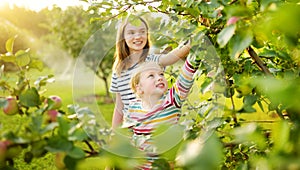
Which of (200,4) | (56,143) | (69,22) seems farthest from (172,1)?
(69,22)

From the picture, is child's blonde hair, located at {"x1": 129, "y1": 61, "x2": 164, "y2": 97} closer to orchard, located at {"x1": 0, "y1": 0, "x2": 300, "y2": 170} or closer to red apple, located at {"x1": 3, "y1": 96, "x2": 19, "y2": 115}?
orchard, located at {"x1": 0, "y1": 0, "x2": 300, "y2": 170}

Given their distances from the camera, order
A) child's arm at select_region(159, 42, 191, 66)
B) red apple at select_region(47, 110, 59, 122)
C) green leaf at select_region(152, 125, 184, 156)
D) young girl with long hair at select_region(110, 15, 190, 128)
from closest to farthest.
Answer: green leaf at select_region(152, 125, 184, 156) → red apple at select_region(47, 110, 59, 122) → child's arm at select_region(159, 42, 191, 66) → young girl with long hair at select_region(110, 15, 190, 128)

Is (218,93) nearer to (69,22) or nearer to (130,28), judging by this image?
(130,28)

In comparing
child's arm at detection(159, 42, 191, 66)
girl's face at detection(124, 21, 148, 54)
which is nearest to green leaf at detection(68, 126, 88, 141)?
child's arm at detection(159, 42, 191, 66)

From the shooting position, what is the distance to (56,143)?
698mm

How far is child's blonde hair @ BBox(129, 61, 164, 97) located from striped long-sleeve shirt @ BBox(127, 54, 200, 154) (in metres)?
0.09

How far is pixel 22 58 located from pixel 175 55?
807 mm

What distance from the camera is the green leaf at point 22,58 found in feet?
3.18

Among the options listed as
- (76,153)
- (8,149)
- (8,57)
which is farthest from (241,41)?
(8,57)

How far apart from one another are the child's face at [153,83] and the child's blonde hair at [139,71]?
2 centimetres

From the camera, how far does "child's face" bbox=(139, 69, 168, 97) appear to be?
1954 mm

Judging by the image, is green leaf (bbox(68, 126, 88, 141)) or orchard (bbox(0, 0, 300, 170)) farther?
green leaf (bbox(68, 126, 88, 141))

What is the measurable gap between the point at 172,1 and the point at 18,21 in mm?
18026

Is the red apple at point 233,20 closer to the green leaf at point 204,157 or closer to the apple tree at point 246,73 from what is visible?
the apple tree at point 246,73
